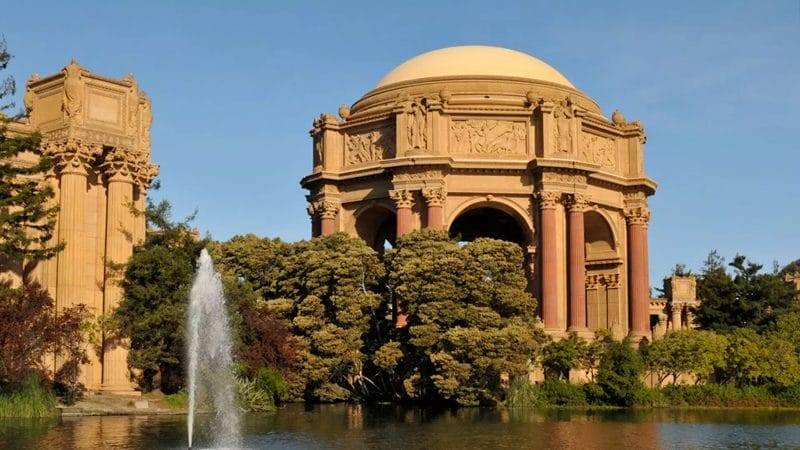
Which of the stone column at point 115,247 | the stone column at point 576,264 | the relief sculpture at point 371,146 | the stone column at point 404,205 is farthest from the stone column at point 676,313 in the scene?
the stone column at point 115,247

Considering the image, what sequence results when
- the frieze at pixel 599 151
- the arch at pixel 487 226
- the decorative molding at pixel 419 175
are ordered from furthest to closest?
1. the arch at pixel 487 226
2. the frieze at pixel 599 151
3. the decorative molding at pixel 419 175

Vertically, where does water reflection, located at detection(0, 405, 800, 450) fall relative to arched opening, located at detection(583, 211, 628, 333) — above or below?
below

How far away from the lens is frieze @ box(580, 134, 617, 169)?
58.2 metres

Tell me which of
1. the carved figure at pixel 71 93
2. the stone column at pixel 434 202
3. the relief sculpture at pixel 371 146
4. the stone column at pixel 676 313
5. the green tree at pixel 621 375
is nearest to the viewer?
the carved figure at pixel 71 93

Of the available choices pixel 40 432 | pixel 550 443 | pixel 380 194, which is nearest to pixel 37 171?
pixel 40 432

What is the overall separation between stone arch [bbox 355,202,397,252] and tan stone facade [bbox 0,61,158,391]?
2524cm

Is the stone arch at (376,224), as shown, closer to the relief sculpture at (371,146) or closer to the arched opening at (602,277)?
the relief sculpture at (371,146)

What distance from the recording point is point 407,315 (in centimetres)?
4256

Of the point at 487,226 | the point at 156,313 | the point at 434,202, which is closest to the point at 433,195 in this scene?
the point at 434,202

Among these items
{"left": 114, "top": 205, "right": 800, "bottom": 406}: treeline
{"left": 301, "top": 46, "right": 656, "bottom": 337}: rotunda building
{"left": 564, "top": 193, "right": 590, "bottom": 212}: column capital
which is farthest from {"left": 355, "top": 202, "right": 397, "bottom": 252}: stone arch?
{"left": 114, "top": 205, "right": 800, "bottom": 406}: treeline

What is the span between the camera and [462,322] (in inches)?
1599

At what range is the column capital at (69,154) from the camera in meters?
31.3

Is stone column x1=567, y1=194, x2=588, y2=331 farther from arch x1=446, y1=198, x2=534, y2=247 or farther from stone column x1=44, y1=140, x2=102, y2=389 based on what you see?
stone column x1=44, y1=140, x2=102, y2=389

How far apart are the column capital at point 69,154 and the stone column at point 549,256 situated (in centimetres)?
2733
